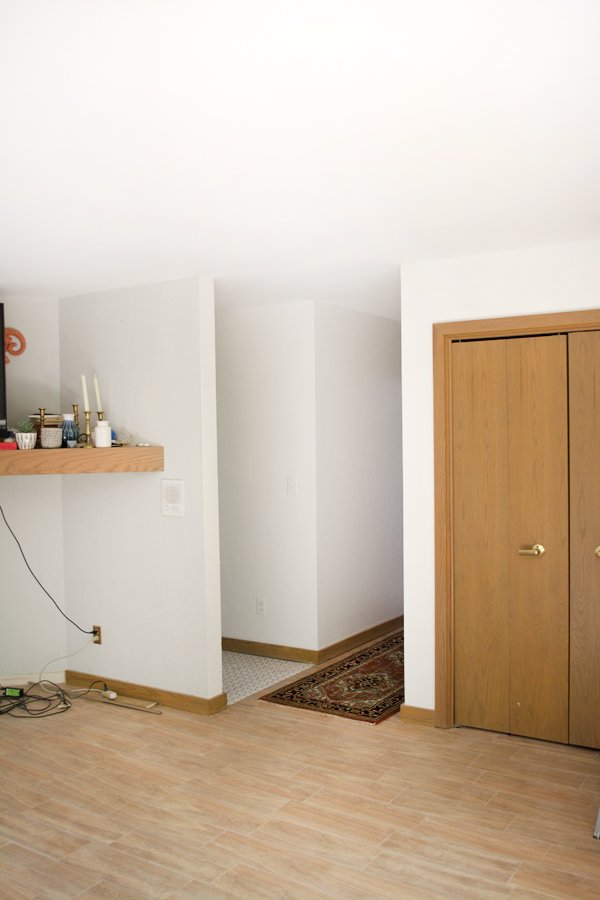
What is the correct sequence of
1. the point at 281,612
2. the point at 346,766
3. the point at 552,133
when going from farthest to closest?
the point at 281,612 → the point at 346,766 → the point at 552,133

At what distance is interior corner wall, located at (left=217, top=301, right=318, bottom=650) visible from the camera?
4.95 m

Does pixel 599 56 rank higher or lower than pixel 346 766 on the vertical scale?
higher

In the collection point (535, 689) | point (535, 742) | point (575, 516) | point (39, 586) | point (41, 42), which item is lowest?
point (535, 742)

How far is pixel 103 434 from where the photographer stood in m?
4.16

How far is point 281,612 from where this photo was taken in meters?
5.07

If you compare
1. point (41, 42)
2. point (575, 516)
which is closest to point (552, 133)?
point (41, 42)

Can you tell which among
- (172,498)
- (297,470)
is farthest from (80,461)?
(297,470)

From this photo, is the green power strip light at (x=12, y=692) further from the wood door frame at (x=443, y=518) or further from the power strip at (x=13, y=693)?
the wood door frame at (x=443, y=518)

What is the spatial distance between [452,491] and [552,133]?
200cm

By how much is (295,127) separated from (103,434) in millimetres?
2511

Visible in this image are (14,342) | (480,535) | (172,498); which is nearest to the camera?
(480,535)

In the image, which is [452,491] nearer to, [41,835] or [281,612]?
[281,612]

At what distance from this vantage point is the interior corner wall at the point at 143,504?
4.06 m

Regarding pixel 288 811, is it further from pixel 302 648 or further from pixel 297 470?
pixel 297 470
